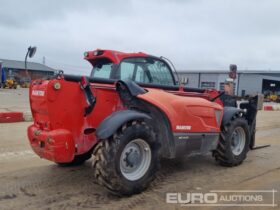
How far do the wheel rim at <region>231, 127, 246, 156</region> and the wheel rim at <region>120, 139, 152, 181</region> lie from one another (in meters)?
2.45

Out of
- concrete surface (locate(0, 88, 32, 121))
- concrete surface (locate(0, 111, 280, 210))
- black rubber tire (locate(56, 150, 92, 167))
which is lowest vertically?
concrete surface (locate(0, 88, 32, 121))

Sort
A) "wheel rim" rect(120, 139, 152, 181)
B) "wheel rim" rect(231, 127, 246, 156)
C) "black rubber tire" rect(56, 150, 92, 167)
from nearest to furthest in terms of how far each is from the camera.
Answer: "wheel rim" rect(120, 139, 152, 181), "black rubber tire" rect(56, 150, 92, 167), "wheel rim" rect(231, 127, 246, 156)

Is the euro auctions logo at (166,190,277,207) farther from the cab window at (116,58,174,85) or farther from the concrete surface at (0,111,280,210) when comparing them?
the cab window at (116,58,174,85)

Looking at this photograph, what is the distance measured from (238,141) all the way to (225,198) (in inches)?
91.4

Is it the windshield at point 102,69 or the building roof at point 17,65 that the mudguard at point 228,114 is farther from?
the building roof at point 17,65

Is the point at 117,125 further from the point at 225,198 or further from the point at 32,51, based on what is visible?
the point at 225,198

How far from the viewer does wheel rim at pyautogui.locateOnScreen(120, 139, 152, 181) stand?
15.9 feet

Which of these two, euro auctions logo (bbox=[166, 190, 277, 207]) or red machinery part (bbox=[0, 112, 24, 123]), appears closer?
euro auctions logo (bbox=[166, 190, 277, 207])

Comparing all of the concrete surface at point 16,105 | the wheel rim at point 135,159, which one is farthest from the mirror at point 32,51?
the concrete surface at point 16,105

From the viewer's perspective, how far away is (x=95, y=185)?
17.2 ft

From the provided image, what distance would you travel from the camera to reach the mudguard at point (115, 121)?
456 centimetres

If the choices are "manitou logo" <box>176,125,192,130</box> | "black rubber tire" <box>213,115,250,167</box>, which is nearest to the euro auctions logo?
"manitou logo" <box>176,125,192,130</box>

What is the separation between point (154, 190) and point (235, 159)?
2.23 meters

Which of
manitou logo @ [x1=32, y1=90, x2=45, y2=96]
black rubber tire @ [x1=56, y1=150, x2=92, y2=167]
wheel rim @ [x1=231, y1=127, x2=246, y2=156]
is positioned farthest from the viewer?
wheel rim @ [x1=231, y1=127, x2=246, y2=156]
